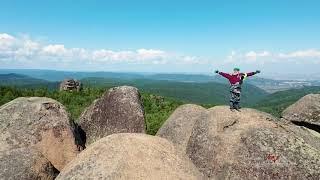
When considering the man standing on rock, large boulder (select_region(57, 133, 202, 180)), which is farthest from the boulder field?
the man standing on rock

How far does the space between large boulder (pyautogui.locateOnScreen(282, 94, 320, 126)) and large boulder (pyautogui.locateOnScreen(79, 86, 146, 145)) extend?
12560 mm

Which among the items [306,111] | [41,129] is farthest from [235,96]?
[306,111]

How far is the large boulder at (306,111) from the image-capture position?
32.4 metres

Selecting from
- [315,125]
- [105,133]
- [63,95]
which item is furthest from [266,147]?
[63,95]

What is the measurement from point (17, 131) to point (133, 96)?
10554 millimetres

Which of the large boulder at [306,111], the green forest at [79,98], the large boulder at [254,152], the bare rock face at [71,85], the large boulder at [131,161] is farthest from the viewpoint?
the bare rock face at [71,85]

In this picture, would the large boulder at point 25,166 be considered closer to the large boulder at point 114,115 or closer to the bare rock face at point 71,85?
the large boulder at point 114,115

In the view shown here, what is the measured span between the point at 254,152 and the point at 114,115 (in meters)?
13.9

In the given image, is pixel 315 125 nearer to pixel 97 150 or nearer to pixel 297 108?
pixel 297 108

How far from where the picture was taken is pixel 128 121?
91.9ft

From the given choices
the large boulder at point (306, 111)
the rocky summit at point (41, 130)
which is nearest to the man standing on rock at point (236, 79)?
the rocky summit at point (41, 130)

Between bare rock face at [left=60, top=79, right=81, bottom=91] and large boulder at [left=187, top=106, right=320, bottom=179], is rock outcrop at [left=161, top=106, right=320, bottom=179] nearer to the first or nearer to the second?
large boulder at [left=187, top=106, right=320, bottom=179]

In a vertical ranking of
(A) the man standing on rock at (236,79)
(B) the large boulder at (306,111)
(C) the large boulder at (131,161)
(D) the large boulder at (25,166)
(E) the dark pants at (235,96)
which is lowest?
(B) the large boulder at (306,111)

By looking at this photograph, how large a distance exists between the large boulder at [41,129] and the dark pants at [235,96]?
8171 mm
